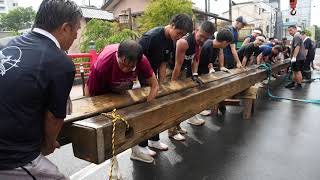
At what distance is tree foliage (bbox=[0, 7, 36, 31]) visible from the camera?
59.4 meters

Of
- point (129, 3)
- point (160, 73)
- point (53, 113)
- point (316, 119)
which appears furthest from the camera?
point (129, 3)

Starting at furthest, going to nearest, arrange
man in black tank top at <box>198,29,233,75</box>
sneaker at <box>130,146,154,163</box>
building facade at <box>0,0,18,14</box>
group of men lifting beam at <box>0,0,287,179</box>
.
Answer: building facade at <box>0,0,18,14</box>, man in black tank top at <box>198,29,233,75</box>, sneaker at <box>130,146,154,163</box>, group of men lifting beam at <box>0,0,287,179</box>

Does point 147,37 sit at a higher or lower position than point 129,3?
lower

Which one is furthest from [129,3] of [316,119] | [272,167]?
[272,167]

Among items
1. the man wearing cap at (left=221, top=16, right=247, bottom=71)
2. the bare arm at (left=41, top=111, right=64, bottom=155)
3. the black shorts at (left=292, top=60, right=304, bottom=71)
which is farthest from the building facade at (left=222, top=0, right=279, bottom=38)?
the bare arm at (left=41, top=111, right=64, bottom=155)

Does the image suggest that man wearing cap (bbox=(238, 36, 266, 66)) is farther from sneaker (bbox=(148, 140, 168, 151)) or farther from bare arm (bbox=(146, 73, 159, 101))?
bare arm (bbox=(146, 73, 159, 101))

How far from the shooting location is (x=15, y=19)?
60594mm

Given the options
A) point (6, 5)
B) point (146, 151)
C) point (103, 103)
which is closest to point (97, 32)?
point (146, 151)

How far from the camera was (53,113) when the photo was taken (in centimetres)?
163

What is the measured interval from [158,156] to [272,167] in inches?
57.5

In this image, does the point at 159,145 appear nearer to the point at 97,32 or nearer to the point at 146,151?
the point at 146,151

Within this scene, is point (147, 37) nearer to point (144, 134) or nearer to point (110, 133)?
point (144, 134)

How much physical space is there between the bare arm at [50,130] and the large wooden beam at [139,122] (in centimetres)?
33

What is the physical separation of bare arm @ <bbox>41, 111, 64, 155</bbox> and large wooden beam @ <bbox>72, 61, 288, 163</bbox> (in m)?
0.33
